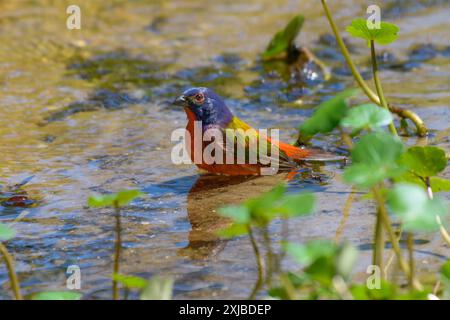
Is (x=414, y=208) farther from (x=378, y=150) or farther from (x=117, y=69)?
(x=117, y=69)

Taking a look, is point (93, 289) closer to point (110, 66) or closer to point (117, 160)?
point (117, 160)

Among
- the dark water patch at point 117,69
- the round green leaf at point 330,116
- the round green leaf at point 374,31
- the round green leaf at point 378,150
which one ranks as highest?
the dark water patch at point 117,69

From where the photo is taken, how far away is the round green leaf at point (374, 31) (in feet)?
13.5

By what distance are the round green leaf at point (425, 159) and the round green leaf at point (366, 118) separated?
29cm

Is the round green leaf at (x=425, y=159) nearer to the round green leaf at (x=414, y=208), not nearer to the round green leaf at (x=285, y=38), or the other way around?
the round green leaf at (x=414, y=208)

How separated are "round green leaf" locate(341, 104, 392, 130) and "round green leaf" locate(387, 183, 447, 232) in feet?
1.36

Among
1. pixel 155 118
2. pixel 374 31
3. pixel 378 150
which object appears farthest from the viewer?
pixel 155 118

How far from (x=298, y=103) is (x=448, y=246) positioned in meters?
3.39

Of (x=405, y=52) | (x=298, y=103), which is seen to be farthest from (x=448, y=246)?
(x=405, y=52)

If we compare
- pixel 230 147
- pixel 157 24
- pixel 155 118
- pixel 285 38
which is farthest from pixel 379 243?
pixel 157 24

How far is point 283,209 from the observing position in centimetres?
286

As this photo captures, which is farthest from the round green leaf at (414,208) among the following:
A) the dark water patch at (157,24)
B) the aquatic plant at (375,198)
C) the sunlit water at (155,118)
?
the dark water patch at (157,24)

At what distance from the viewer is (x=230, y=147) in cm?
584

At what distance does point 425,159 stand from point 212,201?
6.43 feet
